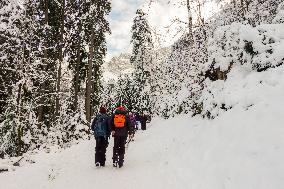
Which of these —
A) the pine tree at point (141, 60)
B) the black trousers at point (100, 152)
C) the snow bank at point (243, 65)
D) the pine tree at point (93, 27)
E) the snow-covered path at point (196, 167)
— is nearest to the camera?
the snow-covered path at point (196, 167)

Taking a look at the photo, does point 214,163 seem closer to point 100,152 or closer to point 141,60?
point 100,152

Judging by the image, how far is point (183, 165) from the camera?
9.40m

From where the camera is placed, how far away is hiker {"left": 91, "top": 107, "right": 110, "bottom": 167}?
11.7 metres

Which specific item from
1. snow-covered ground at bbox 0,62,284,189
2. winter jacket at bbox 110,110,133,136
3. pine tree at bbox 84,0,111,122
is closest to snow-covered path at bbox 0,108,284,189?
snow-covered ground at bbox 0,62,284,189

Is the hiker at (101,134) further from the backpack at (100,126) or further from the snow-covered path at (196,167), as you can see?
the snow-covered path at (196,167)

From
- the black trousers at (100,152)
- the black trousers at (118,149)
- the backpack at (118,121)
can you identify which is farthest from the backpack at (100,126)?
the black trousers at (118,149)

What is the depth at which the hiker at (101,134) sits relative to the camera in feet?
38.3

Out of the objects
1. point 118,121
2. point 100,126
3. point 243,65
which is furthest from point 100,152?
point 243,65

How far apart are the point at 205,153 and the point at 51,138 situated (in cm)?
1391

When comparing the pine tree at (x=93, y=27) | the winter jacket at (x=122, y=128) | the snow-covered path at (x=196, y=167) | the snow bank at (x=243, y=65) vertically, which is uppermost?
the pine tree at (x=93, y=27)

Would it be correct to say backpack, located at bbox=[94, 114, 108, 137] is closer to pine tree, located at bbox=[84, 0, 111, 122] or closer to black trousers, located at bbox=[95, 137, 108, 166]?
black trousers, located at bbox=[95, 137, 108, 166]

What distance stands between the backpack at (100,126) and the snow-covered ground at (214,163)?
1.05 metres

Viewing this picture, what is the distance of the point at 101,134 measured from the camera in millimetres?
11703

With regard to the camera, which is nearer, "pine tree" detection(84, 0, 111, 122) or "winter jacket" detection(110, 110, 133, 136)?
"winter jacket" detection(110, 110, 133, 136)
